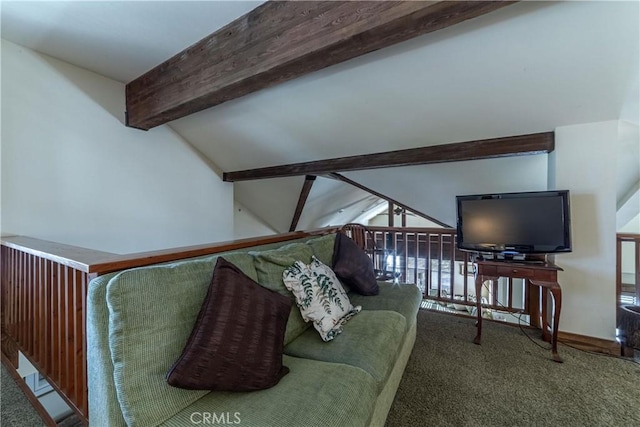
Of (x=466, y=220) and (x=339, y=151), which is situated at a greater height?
(x=339, y=151)

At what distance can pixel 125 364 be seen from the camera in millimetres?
954

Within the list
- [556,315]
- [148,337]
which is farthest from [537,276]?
[148,337]

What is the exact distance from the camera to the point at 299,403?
102 cm

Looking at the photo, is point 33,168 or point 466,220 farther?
point 466,220

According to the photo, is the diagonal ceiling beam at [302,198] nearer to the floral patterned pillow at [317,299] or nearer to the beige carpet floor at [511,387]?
the beige carpet floor at [511,387]

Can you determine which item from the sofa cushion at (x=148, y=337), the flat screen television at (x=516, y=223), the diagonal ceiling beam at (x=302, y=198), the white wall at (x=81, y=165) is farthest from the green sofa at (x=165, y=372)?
the diagonal ceiling beam at (x=302, y=198)

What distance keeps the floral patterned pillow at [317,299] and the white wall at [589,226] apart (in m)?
2.18

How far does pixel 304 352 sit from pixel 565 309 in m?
2.51

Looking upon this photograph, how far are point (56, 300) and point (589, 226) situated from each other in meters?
3.84

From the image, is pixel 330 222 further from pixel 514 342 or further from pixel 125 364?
pixel 125 364

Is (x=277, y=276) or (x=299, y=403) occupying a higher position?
(x=277, y=276)

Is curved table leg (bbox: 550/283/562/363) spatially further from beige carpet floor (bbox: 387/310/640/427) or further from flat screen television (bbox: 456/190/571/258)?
flat screen television (bbox: 456/190/571/258)

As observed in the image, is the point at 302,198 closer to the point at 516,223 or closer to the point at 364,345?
the point at 516,223

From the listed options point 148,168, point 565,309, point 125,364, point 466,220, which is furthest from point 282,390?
point 148,168
